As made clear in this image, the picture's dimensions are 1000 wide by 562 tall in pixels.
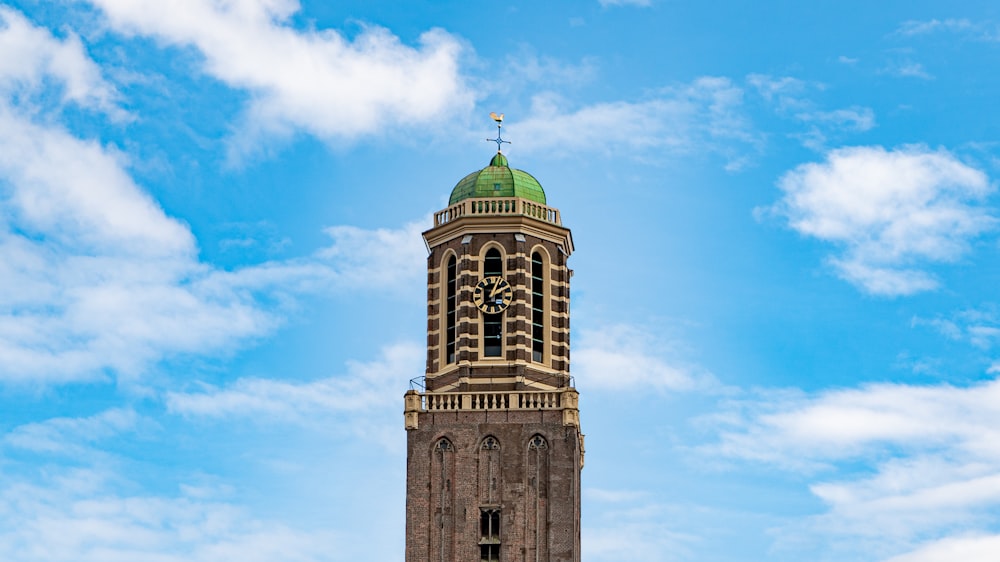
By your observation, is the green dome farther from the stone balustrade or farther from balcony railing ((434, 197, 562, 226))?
the stone balustrade

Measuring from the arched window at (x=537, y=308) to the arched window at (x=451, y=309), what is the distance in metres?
4.30

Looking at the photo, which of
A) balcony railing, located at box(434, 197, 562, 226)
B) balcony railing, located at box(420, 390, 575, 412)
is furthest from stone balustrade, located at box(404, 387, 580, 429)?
balcony railing, located at box(434, 197, 562, 226)

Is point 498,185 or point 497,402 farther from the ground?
point 498,185

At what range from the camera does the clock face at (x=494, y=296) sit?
13712 centimetres

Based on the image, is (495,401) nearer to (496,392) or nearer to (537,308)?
(496,392)

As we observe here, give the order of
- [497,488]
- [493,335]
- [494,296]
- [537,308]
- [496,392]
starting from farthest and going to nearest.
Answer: [537,308] → [494,296] → [493,335] → [496,392] → [497,488]

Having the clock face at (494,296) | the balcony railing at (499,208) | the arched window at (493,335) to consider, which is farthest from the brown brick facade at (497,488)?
the balcony railing at (499,208)

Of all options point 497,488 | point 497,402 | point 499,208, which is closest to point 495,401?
point 497,402

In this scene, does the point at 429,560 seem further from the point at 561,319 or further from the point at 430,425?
the point at 561,319

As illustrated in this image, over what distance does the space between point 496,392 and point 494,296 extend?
6.04 m

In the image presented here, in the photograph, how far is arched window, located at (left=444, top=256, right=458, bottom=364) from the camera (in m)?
138

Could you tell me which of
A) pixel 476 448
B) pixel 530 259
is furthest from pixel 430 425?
pixel 530 259

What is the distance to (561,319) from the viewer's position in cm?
13862

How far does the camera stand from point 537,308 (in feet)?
455
